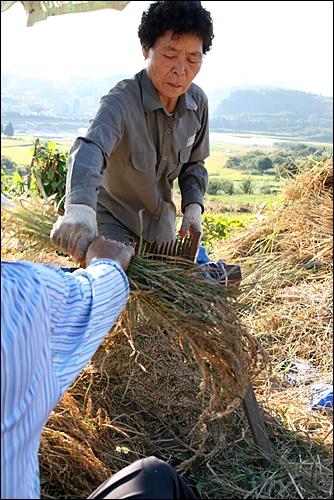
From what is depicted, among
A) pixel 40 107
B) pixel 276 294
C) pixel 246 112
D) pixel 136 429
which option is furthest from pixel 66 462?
pixel 246 112

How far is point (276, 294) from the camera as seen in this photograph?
3570mm

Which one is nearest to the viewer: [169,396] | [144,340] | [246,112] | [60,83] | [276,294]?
[169,396]

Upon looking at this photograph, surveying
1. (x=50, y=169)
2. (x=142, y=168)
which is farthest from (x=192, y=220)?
(x=50, y=169)

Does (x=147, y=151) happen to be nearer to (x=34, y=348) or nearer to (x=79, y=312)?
(x=79, y=312)

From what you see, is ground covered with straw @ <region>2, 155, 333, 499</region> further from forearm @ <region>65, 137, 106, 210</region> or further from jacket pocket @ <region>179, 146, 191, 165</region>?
jacket pocket @ <region>179, 146, 191, 165</region>

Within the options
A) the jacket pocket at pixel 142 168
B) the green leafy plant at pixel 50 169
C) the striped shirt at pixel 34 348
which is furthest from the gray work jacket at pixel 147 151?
the green leafy plant at pixel 50 169

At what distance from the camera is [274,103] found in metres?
13.5

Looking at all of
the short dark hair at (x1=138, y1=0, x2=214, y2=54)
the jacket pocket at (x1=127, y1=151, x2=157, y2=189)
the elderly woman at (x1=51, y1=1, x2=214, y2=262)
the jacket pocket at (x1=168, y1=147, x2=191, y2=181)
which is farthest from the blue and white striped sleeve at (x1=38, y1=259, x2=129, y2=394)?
the jacket pocket at (x1=168, y1=147, x2=191, y2=181)

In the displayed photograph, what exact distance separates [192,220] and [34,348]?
1721 mm

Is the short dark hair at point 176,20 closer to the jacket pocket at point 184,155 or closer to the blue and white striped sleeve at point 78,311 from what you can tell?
the jacket pocket at point 184,155

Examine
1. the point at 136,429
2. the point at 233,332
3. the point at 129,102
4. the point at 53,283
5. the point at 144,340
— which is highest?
the point at 129,102

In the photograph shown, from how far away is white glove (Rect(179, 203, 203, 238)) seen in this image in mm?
2748

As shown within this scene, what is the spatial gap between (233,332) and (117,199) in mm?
1068

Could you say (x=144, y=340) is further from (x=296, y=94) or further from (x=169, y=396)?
(x=296, y=94)
